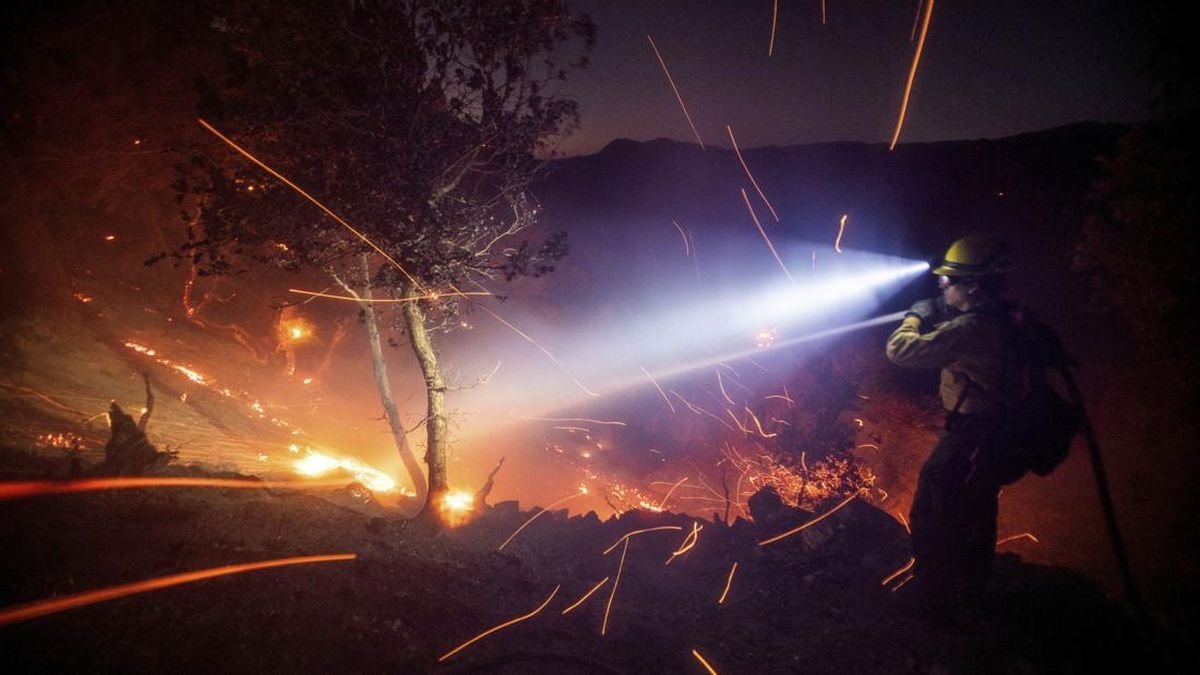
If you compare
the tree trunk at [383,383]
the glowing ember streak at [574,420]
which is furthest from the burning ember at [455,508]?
the glowing ember streak at [574,420]

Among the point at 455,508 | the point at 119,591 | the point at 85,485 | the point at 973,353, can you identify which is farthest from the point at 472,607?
the point at 973,353

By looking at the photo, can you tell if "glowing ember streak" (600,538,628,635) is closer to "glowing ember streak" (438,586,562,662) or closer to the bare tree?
"glowing ember streak" (438,586,562,662)

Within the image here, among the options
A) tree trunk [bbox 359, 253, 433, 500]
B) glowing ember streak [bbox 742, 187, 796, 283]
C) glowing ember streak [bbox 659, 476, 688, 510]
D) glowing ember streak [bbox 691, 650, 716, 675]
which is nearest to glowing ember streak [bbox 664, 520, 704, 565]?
glowing ember streak [bbox 691, 650, 716, 675]

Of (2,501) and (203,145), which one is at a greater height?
(203,145)

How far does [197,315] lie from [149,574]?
16.7 metres

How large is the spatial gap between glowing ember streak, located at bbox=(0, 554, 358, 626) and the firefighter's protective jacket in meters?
7.63

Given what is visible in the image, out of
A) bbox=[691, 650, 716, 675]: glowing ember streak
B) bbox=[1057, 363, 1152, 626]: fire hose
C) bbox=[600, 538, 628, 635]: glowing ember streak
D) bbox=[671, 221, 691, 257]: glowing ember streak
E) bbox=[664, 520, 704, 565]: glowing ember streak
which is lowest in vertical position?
bbox=[691, 650, 716, 675]: glowing ember streak

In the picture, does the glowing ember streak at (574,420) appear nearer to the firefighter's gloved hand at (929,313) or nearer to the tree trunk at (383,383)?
the tree trunk at (383,383)

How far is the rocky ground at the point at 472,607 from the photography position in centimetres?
460

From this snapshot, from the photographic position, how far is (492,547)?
10102mm

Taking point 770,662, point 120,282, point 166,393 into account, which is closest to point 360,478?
point 166,393

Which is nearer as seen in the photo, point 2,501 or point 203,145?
point 2,501

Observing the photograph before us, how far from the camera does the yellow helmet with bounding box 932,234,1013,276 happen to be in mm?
5301

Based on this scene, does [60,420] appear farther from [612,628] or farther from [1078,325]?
[1078,325]
